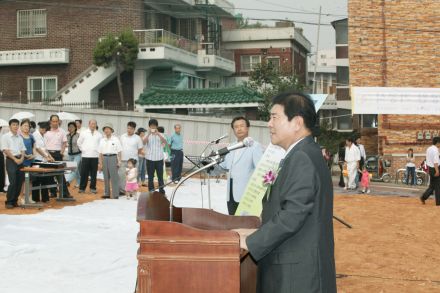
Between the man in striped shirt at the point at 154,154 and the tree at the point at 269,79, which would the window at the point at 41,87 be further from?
the man in striped shirt at the point at 154,154

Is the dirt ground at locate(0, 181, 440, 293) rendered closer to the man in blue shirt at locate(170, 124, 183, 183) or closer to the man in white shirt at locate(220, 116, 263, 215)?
the man in white shirt at locate(220, 116, 263, 215)

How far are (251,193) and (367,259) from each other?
3.24 m

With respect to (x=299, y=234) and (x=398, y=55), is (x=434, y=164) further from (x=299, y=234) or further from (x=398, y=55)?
(x=299, y=234)

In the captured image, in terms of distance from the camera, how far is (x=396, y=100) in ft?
76.8

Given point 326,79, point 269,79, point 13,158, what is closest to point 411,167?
point 269,79

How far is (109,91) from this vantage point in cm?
3155

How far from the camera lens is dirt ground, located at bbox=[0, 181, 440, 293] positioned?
770 cm

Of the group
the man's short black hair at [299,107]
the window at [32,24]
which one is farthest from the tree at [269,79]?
the man's short black hair at [299,107]

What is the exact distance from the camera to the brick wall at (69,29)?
3108 cm

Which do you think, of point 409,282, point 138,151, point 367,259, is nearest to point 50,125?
point 138,151

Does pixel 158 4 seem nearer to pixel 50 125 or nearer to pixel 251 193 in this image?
pixel 50 125

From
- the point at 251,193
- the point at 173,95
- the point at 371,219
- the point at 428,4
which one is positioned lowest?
the point at 371,219

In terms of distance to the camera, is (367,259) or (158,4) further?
(158,4)

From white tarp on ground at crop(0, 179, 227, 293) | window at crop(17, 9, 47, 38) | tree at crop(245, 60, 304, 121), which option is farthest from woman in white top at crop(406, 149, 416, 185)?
window at crop(17, 9, 47, 38)
